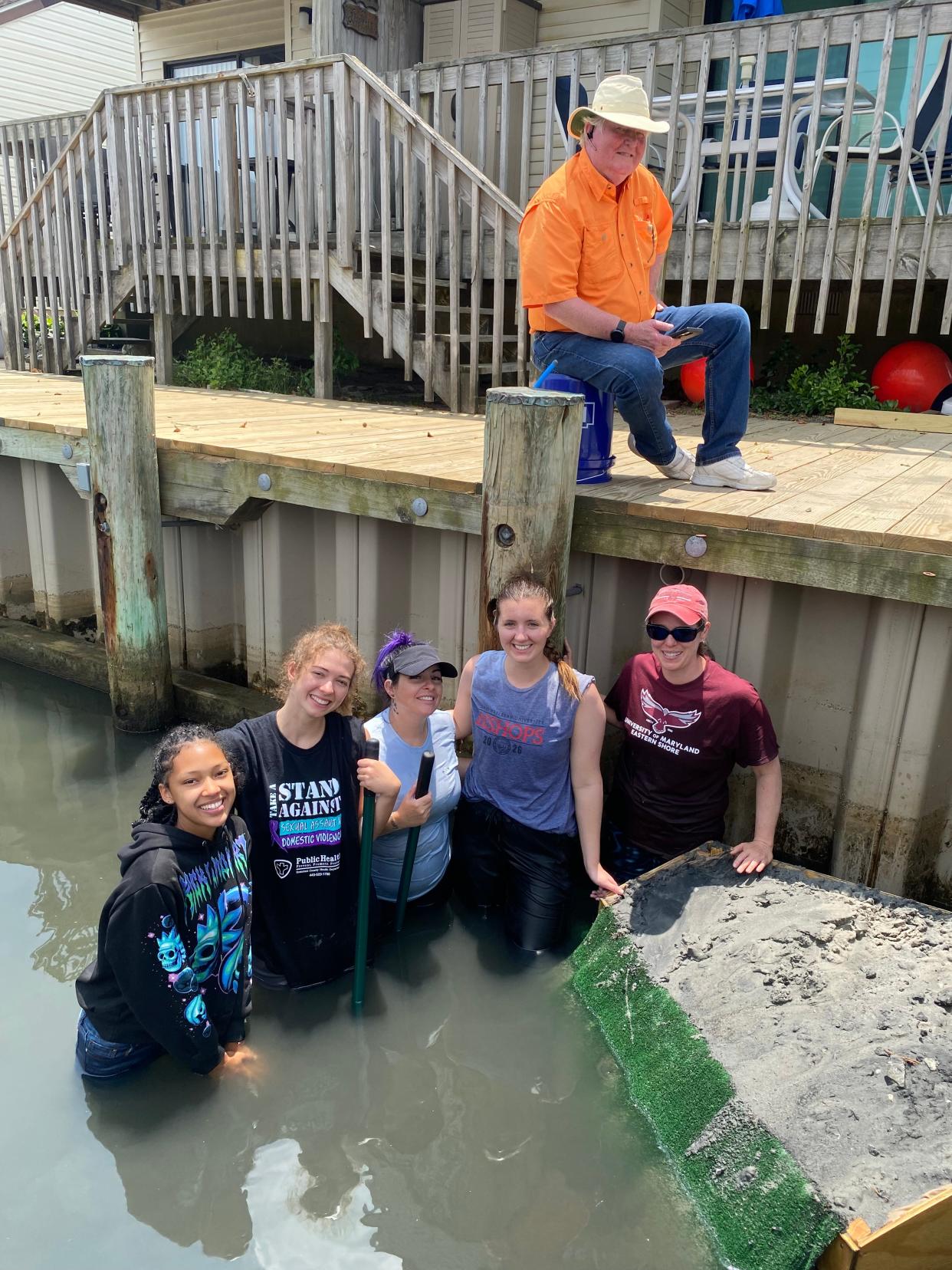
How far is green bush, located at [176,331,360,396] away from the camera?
8.17 metres

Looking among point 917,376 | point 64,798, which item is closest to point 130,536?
point 64,798

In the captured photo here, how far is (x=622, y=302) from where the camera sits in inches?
150

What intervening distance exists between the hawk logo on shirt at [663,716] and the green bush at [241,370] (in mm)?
5399

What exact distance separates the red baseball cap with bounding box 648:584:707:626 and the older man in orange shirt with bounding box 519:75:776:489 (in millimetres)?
827

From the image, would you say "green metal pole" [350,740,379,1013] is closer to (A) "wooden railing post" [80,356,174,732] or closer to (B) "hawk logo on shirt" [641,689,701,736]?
(B) "hawk logo on shirt" [641,689,701,736]

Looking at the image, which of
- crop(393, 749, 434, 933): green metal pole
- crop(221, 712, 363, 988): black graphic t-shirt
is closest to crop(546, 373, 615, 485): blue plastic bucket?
crop(393, 749, 434, 933): green metal pole

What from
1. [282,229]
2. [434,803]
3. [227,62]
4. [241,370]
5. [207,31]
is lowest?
[434,803]

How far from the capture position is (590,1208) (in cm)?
258

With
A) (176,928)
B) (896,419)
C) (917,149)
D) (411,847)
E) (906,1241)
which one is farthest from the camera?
(917,149)

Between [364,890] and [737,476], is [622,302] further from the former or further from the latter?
[364,890]

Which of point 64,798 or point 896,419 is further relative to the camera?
point 896,419

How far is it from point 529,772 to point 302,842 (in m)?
0.81

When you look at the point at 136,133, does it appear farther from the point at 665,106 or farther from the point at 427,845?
the point at 427,845

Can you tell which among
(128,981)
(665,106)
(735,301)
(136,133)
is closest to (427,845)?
(128,981)
